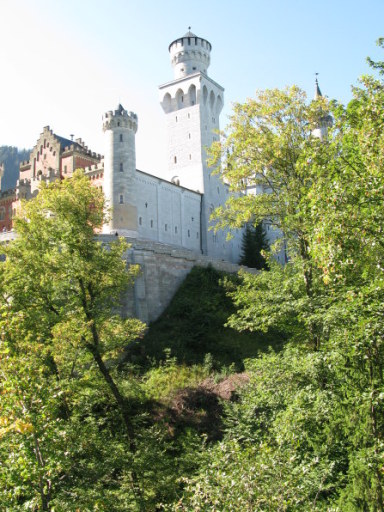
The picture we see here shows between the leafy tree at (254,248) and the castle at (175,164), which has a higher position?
the castle at (175,164)

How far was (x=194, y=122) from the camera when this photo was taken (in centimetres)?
5231

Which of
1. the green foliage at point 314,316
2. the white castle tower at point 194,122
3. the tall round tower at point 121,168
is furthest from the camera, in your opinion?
the white castle tower at point 194,122

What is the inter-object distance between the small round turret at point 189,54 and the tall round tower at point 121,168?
17.4 m

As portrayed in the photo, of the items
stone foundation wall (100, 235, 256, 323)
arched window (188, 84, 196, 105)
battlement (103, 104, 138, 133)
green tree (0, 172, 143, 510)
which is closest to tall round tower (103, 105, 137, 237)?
battlement (103, 104, 138, 133)

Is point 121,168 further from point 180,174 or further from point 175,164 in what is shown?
point 175,164

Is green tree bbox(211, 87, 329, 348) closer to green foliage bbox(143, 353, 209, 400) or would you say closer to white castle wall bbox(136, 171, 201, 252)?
green foliage bbox(143, 353, 209, 400)

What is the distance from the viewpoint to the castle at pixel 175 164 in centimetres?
4256

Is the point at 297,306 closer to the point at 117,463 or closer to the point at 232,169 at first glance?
the point at 232,169

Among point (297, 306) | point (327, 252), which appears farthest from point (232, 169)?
point (327, 252)

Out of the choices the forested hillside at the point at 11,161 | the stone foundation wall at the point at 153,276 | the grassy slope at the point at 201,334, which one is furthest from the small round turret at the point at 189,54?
the forested hillside at the point at 11,161

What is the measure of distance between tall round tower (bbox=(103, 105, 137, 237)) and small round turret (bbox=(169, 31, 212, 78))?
17.4 metres

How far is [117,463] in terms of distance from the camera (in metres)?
13.9

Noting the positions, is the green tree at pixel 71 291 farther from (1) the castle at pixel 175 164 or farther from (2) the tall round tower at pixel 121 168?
(1) the castle at pixel 175 164

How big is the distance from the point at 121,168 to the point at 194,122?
15.4 m
